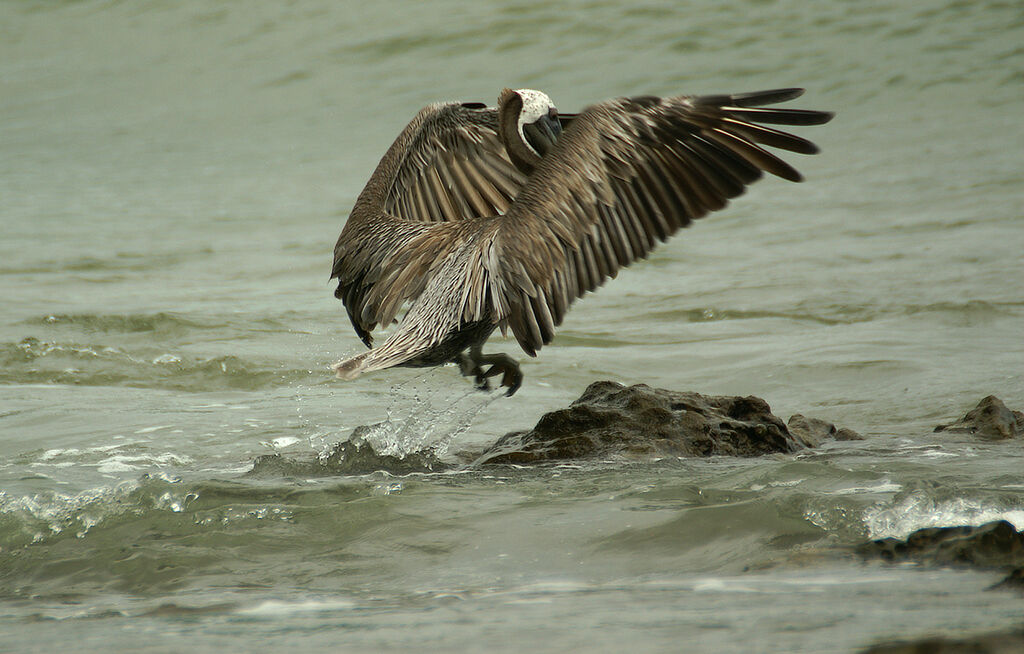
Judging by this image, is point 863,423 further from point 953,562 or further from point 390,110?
point 390,110

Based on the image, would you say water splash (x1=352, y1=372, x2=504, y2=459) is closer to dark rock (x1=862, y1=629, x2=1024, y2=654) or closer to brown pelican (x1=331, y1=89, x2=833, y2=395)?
brown pelican (x1=331, y1=89, x2=833, y2=395)

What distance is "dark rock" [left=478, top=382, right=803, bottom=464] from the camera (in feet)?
14.2

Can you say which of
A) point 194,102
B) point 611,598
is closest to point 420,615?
point 611,598

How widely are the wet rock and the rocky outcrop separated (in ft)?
1.96

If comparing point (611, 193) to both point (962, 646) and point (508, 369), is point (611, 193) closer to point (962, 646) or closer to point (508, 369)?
point (508, 369)

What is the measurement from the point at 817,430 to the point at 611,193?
1.31m

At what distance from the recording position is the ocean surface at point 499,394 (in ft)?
9.50

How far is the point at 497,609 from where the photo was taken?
2838 mm

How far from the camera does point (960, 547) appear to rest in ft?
9.56

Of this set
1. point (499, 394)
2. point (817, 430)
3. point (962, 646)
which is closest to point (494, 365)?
point (499, 394)

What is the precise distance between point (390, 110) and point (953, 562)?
14515 millimetres

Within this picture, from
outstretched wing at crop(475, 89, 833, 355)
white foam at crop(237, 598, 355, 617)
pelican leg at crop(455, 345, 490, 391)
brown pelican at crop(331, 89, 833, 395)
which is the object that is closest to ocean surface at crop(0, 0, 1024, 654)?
white foam at crop(237, 598, 355, 617)

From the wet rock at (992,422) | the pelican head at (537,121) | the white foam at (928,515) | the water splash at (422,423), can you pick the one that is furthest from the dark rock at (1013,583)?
the pelican head at (537,121)

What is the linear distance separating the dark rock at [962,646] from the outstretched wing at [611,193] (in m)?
2.22
